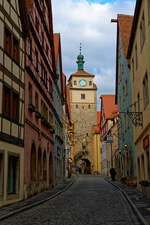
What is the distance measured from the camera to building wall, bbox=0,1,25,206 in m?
14.4

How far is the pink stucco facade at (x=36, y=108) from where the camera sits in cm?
1889

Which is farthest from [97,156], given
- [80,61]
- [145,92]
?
[145,92]

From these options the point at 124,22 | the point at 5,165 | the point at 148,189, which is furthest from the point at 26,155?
the point at 124,22

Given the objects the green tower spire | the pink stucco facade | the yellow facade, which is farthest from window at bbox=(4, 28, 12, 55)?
the green tower spire

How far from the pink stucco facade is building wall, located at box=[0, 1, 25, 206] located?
3.86 ft

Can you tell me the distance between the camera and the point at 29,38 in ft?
65.7

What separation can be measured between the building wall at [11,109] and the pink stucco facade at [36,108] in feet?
3.86

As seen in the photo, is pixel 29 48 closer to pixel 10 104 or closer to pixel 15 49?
pixel 15 49

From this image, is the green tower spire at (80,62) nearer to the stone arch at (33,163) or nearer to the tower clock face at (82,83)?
the tower clock face at (82,83)

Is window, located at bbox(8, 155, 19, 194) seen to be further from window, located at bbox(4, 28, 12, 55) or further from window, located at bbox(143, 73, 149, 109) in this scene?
window, located at bbox(143, 73, 149, 109)

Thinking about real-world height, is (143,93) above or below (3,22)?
below

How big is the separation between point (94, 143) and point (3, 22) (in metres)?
66.1

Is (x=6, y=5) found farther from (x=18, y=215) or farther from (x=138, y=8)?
(x=18, y=215)

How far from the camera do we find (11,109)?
1562 centimetres
